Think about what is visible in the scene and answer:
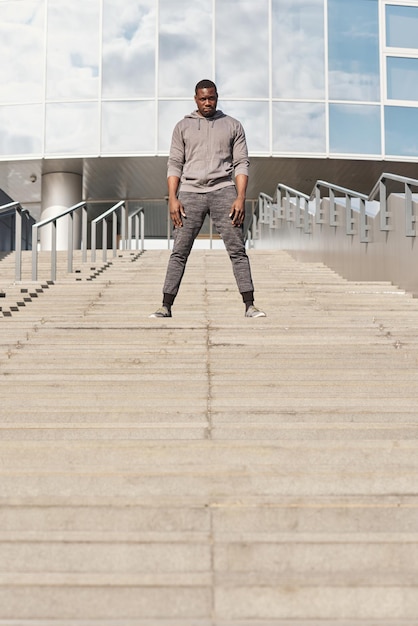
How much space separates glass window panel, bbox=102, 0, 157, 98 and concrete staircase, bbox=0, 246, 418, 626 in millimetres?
15677

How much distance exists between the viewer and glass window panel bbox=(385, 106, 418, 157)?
61.7 ft

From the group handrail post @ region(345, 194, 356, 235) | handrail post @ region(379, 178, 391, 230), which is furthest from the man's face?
handrail post @ region(345, 194, 356, 235)

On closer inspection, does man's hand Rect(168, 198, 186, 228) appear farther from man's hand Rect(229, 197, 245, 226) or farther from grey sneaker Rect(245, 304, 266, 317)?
grey sneaker Rect(245, 304, 266, 317)

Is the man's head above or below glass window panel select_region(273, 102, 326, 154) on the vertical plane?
below

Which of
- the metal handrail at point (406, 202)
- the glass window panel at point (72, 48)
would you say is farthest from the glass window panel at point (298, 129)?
the metal handrail at point (406, 202)

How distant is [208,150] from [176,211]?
53 cm

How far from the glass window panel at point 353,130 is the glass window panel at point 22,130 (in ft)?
26.4

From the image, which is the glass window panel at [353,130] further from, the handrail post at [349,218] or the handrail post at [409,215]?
the handrail post at [409,215]

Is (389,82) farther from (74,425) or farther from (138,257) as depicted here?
(74,425)

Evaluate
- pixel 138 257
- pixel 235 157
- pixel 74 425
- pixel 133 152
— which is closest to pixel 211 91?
pixel 235 157

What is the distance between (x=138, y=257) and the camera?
13.2 metres

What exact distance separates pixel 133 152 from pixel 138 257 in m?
6.38

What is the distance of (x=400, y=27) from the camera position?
1931cm

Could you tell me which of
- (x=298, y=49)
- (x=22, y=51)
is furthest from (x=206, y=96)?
(x=22, y=51)
